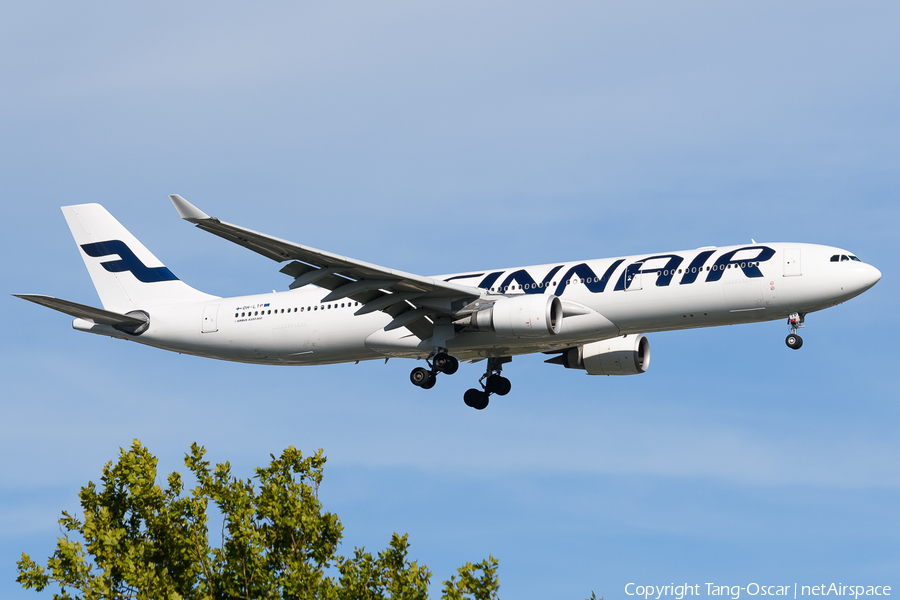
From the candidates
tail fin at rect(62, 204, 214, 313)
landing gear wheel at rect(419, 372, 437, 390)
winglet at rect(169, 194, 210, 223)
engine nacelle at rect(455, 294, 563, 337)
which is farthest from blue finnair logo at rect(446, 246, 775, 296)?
tail fin at rect(62, 204, 214, 313)

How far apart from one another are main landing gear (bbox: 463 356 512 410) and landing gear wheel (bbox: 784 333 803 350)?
1112 centimetres

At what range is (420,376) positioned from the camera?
129 ft

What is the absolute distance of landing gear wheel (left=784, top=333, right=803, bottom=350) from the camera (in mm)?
35309

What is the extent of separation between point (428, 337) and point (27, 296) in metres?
13.3

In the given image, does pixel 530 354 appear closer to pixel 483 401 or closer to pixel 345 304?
pixel 483 401

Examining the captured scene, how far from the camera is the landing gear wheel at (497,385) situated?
42.8m

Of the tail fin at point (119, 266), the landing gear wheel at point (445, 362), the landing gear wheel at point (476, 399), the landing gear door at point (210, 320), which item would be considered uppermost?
the tail fin at point (119, 266)

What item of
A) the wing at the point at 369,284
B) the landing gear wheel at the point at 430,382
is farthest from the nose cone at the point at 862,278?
the landing gear wheel at the point at 430,382

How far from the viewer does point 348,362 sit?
136ft

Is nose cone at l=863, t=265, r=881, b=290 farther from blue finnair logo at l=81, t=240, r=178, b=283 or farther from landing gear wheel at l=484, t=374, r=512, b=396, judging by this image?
blue finnair logo at l=81, t=240, r=178, b=283

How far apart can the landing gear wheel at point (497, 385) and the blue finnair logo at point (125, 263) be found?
13.5 metres

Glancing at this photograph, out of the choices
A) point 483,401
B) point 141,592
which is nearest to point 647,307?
point 483,401

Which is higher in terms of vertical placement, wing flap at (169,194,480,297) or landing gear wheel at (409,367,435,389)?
wing flap at (169,194,480,297)

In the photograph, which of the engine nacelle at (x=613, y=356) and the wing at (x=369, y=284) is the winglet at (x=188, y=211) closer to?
the wing at (x=369, y=284)
